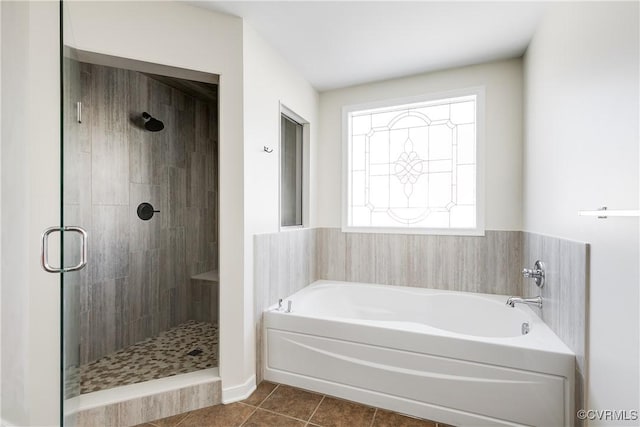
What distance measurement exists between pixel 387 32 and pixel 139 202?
2.58 metres

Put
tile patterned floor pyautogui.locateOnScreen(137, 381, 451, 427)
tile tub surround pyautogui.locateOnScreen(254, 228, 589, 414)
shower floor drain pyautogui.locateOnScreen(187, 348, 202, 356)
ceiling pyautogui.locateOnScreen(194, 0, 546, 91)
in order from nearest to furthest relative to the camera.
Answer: tile tub surround pyautogui.locateOnScreen(254, 228, 589, 414)
tile patterned floor pyautogui.locateOnScreen(137, 381, 451, 427)
ceiling pyautogui.locateOnScreen(194, 0, 546, 91)
shower floor drain pyautogui.locateOnScreen(187, 348, 202, 356)

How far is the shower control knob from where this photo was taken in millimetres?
2719

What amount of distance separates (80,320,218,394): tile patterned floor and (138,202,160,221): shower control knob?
115cm

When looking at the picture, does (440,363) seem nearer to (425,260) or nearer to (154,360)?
(425,260)

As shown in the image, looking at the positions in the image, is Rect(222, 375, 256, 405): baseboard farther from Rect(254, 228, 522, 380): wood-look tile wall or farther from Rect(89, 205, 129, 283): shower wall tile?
Rect(89, 205, 129, 283): shower wall tile

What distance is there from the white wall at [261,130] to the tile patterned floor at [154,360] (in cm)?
62

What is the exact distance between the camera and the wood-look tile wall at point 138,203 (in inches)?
92.1

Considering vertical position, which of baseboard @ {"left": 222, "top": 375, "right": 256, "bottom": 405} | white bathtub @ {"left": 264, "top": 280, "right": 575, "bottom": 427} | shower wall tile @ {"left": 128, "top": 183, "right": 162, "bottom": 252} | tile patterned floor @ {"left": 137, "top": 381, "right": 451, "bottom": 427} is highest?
shower wall tile @ {"left": 128, "top": 183, "right": 162, "bottom": 252}

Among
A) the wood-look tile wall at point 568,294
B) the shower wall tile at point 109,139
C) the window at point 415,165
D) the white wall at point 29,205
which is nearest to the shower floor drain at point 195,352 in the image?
the white wall at point 29,205

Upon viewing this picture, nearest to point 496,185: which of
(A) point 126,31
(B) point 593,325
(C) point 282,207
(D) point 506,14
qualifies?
(D) point 506,14

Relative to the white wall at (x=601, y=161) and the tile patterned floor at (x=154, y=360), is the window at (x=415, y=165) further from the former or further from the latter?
the tile patterned floor at (x=154, y=360)

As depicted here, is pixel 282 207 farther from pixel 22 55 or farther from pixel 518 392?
pixel 518 392

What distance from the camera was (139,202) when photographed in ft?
8.95

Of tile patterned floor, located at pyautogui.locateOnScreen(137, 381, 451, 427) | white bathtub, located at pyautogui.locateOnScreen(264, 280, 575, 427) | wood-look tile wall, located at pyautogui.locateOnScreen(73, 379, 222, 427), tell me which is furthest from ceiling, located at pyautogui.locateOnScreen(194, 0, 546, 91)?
tile patterned floor, located at pyautogui.locateOnScreen(137, 381, 451, 427)
